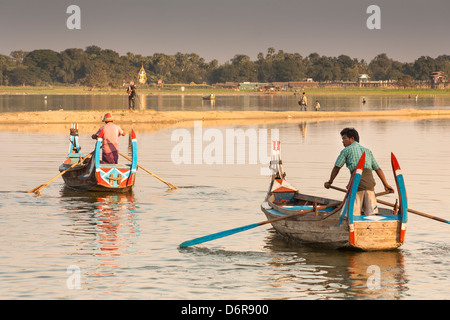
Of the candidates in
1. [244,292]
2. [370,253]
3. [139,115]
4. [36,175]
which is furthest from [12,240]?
[139,115]

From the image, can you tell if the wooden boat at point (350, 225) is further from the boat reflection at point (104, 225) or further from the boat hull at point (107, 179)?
the boat hull at point (107, 179)

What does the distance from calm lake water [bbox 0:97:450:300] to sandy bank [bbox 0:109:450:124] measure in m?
26.8

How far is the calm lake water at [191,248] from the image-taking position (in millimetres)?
12859

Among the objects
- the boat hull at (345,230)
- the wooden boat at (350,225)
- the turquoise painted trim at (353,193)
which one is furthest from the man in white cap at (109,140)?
the turquoise painted trim at (353,193)

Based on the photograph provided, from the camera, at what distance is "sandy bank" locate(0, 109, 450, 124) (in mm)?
56688

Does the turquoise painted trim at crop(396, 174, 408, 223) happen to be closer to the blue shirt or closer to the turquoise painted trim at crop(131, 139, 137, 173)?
the blue shirt

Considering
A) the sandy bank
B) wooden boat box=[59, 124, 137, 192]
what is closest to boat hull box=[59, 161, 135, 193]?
wooden boat box=[59, 124, 137, 192]

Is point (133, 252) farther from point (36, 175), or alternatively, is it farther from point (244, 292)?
point (36, 175)

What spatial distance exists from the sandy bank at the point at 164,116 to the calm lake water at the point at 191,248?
1056 inches

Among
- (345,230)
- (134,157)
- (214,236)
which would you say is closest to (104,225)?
(214,236)

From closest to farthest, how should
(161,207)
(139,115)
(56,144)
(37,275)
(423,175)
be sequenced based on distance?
(37,275) < (161,207) < (423,175) < (56,144) < (139,115)

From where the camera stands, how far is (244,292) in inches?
499

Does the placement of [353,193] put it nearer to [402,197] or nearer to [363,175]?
[363,175]
